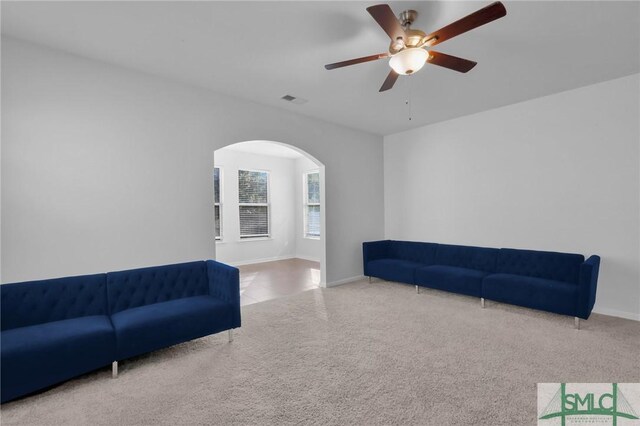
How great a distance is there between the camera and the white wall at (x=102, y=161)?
2742 mm

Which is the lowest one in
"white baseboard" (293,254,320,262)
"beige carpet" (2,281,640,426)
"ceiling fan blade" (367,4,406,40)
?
"beige carpet" (2,281,640,426)

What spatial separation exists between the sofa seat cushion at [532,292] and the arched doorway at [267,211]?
3.32m

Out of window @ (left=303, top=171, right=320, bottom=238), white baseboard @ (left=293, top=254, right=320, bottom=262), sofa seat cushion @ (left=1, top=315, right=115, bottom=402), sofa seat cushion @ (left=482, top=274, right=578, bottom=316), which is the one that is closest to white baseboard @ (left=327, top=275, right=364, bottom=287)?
sofa seat cushion @ (left=482, top=274, right=578, bottom=316)

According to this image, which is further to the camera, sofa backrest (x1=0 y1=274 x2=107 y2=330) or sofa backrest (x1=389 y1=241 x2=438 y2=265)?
sofa backrest (x1=389 y1=241 x2=438 y2=265)

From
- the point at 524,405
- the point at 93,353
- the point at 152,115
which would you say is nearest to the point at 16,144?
the point at 152,115

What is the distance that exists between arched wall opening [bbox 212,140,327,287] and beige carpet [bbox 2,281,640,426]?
13.2 feet

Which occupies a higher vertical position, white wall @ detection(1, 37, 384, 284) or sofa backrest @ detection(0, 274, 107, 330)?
white wall @ detection(1, 37, 384, 284)

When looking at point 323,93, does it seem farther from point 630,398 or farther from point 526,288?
point 630,398

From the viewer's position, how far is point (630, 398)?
216 centimetres

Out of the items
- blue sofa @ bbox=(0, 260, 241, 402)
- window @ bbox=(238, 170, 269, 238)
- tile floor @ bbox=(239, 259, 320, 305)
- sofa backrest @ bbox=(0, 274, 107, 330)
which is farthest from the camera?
window @ bbox=(238, 170, 269, 238)

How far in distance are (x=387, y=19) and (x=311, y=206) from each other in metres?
6.63

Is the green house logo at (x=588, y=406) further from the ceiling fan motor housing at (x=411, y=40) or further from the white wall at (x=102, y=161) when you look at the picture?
the white wall at (x=102, y=161)

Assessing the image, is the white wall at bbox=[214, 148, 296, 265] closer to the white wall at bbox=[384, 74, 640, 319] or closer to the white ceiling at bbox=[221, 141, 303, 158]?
the white ceiling at bbox=[221, 141, 303, 158]

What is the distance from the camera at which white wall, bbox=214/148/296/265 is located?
7.43 metres
